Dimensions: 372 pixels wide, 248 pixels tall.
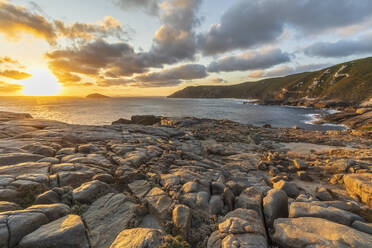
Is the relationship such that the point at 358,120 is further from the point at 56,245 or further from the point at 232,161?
the point at 56,245

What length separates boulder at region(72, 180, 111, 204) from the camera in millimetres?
7176

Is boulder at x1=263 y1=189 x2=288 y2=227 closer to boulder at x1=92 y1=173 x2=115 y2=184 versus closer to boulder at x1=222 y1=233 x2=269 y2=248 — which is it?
boulder at x1=222 y1=233 x2=269 y2=248

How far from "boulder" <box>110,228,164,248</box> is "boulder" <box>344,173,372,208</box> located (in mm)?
12167

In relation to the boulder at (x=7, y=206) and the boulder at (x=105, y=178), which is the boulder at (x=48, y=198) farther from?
the boulder at (x=105, y=178)

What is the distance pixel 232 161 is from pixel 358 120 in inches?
2126

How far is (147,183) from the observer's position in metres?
9.24

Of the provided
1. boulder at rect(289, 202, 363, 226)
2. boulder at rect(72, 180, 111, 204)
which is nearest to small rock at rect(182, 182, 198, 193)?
boulder at rect(72, 180, 111, 204)

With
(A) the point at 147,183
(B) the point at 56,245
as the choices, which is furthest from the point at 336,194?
(B) the point at 56,245

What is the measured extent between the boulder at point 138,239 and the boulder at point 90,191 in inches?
117

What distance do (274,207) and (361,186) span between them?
295 inches

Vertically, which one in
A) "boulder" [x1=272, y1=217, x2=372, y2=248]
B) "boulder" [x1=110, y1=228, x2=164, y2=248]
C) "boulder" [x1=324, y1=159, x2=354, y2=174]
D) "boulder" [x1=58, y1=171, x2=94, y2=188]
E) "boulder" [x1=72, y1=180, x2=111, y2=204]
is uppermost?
"boulder" [x1=58, y1=171, x2=94, y2=188]

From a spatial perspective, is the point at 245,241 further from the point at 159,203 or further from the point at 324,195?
the point at 324,195

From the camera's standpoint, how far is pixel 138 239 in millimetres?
5031

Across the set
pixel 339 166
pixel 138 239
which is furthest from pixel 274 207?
pixel 339 166
